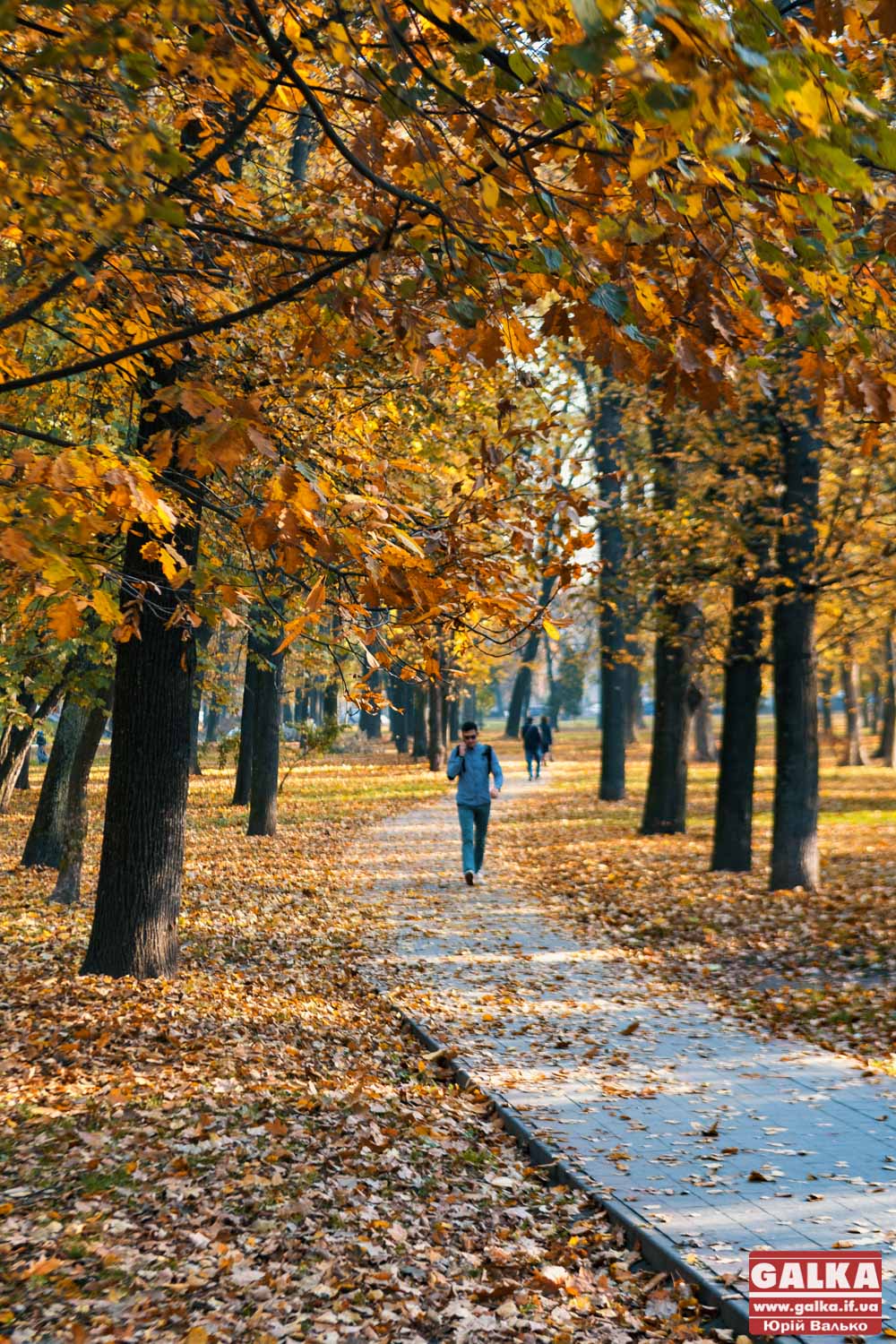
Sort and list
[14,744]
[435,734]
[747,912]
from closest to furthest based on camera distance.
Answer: [747,912]
[14,744]
[435,734]

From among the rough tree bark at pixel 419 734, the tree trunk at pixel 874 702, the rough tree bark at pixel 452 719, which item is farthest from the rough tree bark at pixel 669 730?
the tree trunk at pixel 874 702

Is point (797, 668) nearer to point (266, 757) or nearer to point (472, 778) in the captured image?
point (472, 778)

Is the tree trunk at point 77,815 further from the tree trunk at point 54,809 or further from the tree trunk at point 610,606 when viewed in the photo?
the tree trunk at point 610,606

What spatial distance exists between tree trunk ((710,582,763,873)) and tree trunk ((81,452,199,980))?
8236mm

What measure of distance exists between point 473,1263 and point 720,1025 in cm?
408

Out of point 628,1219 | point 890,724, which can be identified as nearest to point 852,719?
point 890,724

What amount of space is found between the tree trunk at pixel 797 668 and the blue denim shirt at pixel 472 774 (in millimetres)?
3402

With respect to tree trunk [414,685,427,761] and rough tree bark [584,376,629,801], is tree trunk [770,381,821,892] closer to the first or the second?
rough tree bark [584,376,629,801]

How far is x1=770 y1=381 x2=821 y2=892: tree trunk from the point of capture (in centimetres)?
1235

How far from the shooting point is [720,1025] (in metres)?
8.12

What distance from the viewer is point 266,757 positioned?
18.5 metres

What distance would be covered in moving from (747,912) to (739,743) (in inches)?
130

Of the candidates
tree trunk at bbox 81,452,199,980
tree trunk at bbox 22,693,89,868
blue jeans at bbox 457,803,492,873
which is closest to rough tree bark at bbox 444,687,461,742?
tree trunk at bbox 22,693,89,868

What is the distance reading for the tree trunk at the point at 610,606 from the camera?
52.9ft
